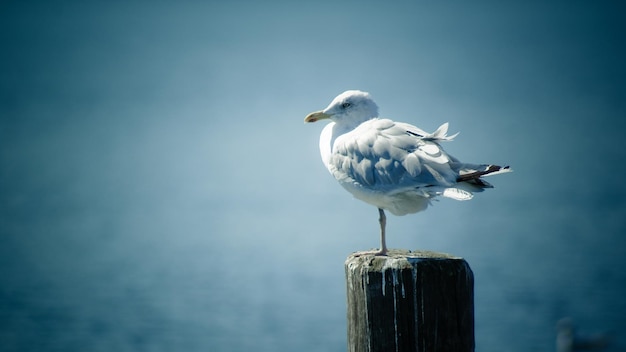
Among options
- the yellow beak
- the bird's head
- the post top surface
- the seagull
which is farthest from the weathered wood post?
the yellow beak

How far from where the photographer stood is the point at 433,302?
3184mm

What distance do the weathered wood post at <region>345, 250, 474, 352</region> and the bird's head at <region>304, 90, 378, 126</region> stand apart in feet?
8.58

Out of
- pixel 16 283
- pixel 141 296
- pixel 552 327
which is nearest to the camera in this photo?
pixel 552 327

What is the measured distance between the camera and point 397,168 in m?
4.90

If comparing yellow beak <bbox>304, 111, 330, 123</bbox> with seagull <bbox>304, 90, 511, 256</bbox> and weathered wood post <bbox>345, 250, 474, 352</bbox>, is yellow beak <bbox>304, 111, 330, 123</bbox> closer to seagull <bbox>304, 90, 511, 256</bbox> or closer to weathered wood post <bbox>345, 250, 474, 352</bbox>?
seagull <bbox>304, 90, 511, 256</bbox>

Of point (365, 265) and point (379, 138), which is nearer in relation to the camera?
point (365, 265)

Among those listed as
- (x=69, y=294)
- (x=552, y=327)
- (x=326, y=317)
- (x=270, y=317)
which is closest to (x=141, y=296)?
(x=69, y=294)

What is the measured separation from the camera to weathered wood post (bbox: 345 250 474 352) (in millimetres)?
3158

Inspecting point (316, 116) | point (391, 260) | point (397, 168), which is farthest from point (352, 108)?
point (391, 260)

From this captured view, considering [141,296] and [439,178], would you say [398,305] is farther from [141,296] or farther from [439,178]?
[141,296]

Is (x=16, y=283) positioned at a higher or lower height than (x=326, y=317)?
higher

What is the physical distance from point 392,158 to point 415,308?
6.41 ft

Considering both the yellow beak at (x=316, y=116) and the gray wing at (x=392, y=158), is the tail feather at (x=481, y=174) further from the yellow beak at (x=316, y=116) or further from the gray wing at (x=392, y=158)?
the yellow beak at (x=316, y=116)

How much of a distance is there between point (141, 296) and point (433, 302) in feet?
75.8
